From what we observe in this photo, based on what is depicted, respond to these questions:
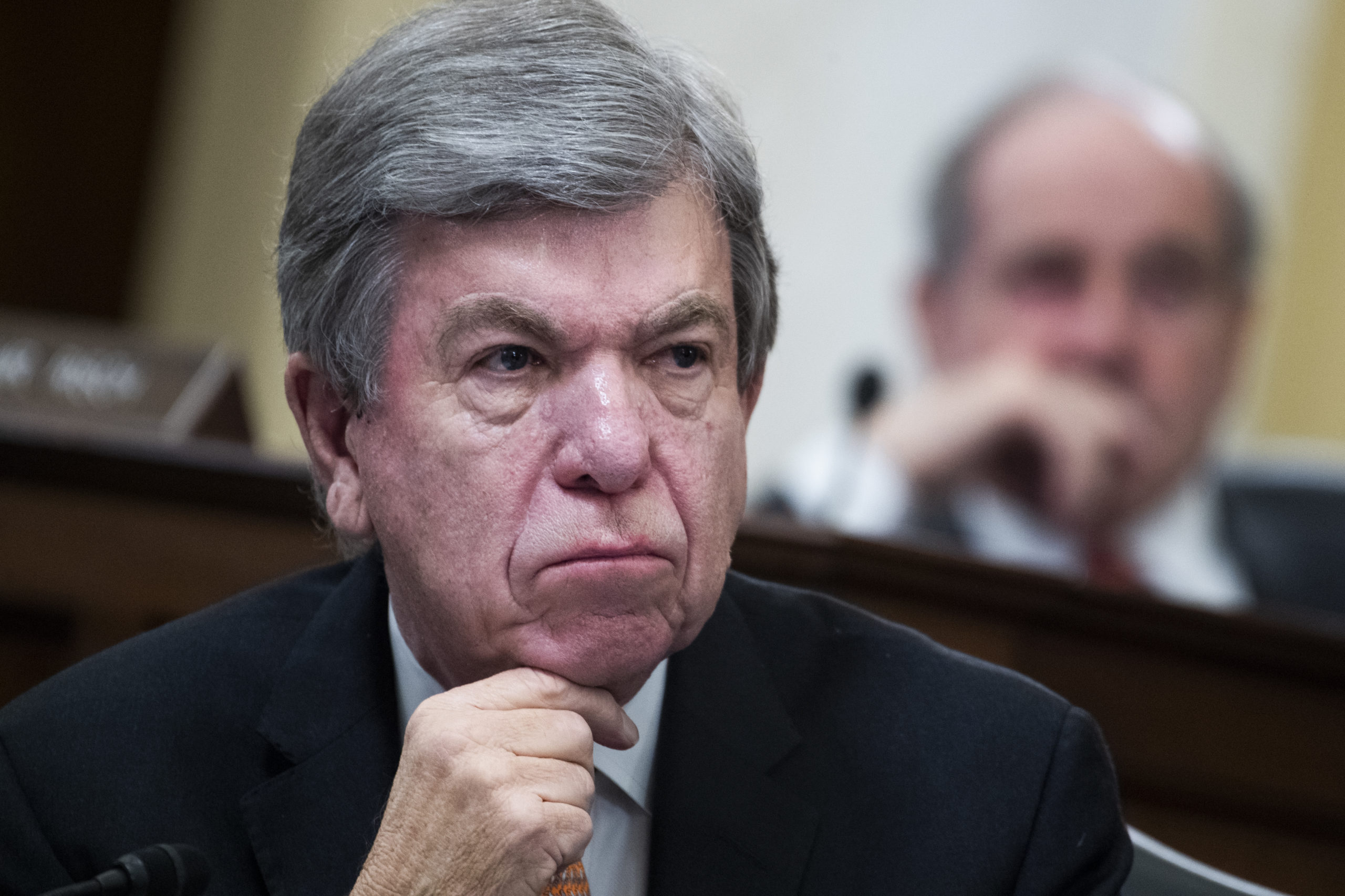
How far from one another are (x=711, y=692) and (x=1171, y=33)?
4647 millimetres

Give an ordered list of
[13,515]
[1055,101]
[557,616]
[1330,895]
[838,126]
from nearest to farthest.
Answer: [557,616] < [1330,895] < [13,515] < [1055,101] < [838,126]

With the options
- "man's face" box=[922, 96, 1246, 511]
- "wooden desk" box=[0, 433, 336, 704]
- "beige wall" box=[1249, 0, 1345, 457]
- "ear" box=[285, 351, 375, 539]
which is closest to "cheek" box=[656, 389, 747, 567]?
"ear" box=[285, 351, 375, 539]

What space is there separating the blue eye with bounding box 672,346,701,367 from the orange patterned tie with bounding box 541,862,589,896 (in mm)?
508

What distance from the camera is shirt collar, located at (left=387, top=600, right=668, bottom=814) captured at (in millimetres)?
1521

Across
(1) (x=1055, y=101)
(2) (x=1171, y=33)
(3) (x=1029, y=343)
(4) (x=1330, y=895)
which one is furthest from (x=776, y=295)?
(2) (x=1171, y=33)

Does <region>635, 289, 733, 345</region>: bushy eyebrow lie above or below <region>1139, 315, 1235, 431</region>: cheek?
above

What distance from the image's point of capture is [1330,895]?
223 centimetres

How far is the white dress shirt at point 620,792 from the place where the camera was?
1.50m

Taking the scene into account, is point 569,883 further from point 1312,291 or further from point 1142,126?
point 1312,291

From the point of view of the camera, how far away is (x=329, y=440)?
1511mm

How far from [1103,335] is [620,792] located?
3510 mm

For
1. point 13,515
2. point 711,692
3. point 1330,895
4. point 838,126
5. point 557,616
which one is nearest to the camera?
point 557,616

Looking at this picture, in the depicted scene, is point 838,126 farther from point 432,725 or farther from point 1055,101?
point 432,725

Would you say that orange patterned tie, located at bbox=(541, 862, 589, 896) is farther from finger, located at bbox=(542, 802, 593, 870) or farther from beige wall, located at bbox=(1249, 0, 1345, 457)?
beige wall, located at bbox=(1249, 0, 1345, 457)
